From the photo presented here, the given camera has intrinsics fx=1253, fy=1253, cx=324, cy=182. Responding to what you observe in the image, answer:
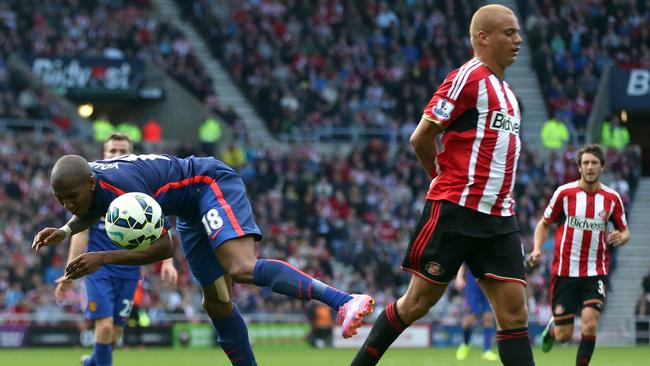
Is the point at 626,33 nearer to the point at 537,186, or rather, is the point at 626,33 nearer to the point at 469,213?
the point at 537,186

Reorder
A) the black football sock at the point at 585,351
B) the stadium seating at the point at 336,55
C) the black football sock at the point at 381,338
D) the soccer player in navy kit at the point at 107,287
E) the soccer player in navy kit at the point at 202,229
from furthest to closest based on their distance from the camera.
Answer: the stadium seating at the point at 336,55 < the black football sock at the point at 585,351 < the soccer player in navy kit at the point at 107,287 < the black football sock at the point at 381,338 < the soccer player in navy kit at the point at 202,229

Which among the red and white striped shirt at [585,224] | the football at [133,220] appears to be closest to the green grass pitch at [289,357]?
the red and white striped shirt at [585,224]

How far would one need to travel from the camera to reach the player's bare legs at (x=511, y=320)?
788cm

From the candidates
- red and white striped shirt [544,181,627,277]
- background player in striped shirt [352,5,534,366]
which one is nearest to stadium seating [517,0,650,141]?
red and white striped shirt [544,181,627,277]

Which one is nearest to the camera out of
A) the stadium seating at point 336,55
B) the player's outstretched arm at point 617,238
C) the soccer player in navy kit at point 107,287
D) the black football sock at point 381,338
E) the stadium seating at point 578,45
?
the black football sock at point 381,338

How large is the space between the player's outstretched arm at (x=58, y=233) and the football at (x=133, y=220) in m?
0.42

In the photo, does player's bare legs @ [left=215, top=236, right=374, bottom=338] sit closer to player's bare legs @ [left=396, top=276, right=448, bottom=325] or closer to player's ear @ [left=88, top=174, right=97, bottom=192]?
player's bare legs @ [left=396, top=276, right=448, bottom=325]

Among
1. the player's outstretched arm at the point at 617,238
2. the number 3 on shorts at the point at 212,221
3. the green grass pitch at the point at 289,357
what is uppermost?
the number 3 on shorts at the point at 212,221

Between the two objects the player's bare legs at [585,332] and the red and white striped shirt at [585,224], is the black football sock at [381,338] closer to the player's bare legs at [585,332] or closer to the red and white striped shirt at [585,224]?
the player's bare legs at [585,332]

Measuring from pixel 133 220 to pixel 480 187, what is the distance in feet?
7.15

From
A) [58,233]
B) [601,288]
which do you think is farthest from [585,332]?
[58,233]

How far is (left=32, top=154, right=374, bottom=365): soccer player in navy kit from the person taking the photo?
7820 millimetres

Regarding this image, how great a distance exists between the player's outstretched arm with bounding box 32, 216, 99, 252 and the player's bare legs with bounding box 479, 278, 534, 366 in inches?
105

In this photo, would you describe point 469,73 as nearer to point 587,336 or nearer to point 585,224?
point 587,336
